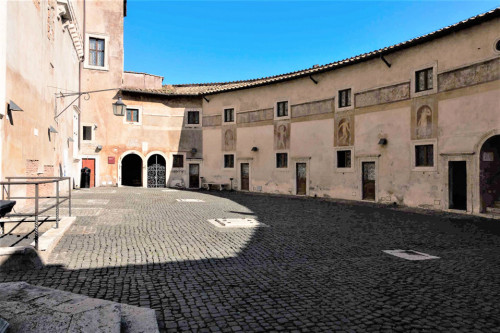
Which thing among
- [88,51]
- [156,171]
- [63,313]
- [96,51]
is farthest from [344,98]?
[88,51]

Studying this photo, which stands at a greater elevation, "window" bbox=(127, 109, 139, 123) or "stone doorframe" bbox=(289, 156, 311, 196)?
"window" bbox=(127, 109, 139, 123)

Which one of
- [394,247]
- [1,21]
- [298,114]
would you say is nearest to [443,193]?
[394,247]

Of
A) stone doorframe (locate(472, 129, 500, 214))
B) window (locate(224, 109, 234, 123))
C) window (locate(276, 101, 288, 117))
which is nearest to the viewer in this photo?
stone doorframe (locate(472, 129, 500, 214))

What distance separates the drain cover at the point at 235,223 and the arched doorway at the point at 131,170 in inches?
847

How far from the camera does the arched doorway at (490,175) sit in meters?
12.8

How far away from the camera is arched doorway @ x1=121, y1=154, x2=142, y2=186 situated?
99.9 feet

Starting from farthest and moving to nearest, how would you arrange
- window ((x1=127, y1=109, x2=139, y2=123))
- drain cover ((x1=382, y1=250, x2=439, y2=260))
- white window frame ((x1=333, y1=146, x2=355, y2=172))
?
window ((x1=127, y1=109, x2=139, y2=123)) → white window frame ((x1=333, y1=146, x2=355, y2=172)) → drain cover ((x1=382, y1=250, x2=439, y2=260))

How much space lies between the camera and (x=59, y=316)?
307 cm

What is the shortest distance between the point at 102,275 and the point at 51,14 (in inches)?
533

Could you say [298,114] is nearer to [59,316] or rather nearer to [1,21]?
[1,21]

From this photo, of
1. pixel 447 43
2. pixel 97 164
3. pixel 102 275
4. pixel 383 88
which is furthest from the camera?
pixel 97 164

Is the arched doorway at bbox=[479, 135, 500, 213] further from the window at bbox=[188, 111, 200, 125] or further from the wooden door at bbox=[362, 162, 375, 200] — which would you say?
the window at bbox=[188, 111, 200, 125]

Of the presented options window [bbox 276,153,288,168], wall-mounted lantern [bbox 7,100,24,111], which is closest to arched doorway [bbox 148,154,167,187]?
window [bbox 276,153,288,168]

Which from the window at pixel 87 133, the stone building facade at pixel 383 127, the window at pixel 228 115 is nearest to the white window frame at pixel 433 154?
the stone building facade at pixel 383 127
